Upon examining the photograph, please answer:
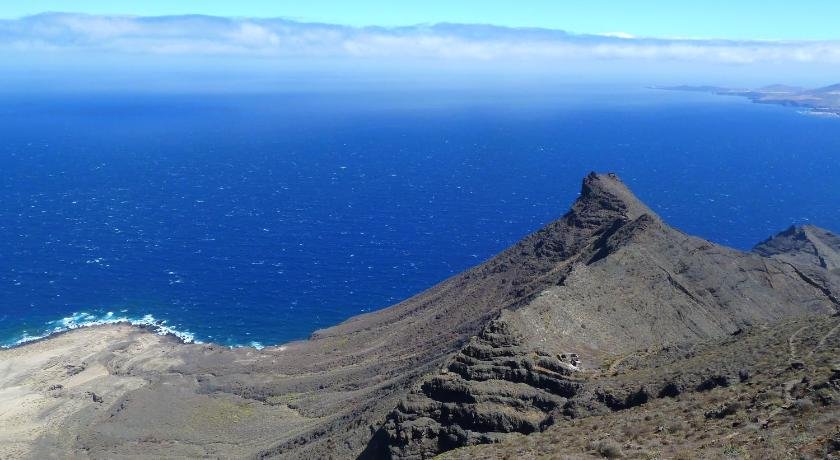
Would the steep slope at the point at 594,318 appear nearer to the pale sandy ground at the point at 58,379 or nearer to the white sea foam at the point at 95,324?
the pale sandy ground at the point at 58,379

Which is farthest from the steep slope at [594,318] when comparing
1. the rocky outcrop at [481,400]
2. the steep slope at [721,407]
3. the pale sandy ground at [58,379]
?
the pale sandy ground at [58,379]

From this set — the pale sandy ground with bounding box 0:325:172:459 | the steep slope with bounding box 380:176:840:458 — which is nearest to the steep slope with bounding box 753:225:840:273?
the steep slope with bounding box 380:176:840:458

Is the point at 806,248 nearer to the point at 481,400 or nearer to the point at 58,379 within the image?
the point at 481,400

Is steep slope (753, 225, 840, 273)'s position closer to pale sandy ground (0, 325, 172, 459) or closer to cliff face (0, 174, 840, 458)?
cliff face (0, 174, 840, 458)

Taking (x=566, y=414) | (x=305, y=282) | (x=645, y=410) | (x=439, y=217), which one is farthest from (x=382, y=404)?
(x=439, y=217)

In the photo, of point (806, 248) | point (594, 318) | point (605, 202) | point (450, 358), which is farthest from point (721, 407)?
point (806, 248)
